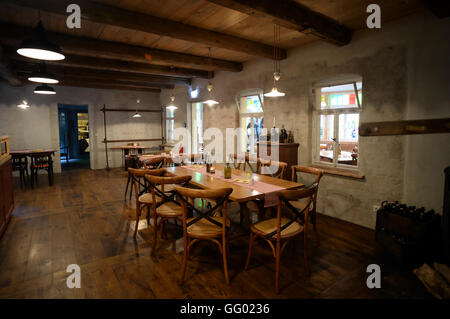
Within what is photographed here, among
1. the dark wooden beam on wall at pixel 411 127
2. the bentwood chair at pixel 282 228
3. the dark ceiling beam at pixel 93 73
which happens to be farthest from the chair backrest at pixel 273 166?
the dark ceiling beam at pixel 93 73

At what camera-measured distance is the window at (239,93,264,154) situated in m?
5.52

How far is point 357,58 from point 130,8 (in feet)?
9.93

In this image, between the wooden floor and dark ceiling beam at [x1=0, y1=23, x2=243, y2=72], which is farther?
dark ceiling beam at [x1=0, y1=23, x2=243, y2=72]

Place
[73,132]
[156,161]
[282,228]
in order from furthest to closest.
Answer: [73,132] → [156,161] → [282,228]

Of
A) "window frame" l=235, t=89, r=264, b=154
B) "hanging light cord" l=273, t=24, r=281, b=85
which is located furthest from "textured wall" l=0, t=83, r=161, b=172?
"hanging light cord" l=273, t=24, r=281, b=85

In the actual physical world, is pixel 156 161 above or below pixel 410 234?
above

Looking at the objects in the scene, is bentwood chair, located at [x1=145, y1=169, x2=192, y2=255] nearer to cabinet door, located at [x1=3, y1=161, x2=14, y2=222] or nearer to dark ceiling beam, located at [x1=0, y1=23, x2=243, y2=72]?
cabinet door, located at [x1=3, y1=161, x2=14, y2=222]

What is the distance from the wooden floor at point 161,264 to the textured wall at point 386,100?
1.75ft

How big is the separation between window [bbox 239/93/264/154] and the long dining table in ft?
6.36

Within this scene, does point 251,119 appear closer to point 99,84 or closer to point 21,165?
point 99,84

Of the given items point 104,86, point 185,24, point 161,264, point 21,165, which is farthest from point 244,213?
point 104,86

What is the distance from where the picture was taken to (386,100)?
3.34 meters

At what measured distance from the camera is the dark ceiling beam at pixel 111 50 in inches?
135

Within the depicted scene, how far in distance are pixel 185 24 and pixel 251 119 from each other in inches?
107
